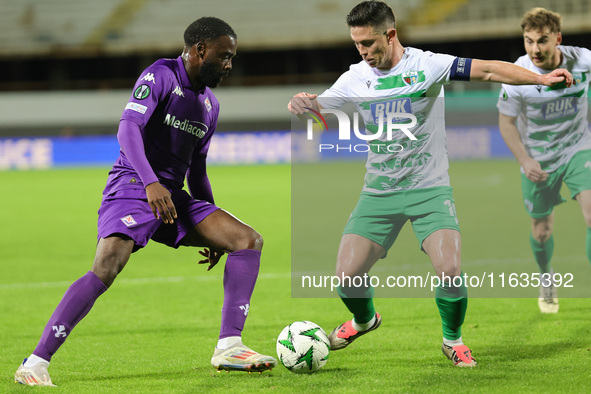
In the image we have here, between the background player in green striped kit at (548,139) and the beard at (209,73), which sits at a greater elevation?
the beard at (209,73)

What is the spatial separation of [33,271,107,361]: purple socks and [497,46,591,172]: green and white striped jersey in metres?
3.44

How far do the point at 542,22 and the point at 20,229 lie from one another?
968cm

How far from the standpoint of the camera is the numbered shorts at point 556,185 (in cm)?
589

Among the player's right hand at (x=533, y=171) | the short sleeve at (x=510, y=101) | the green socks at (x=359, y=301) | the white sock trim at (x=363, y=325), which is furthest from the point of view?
the short sleeve at (x=510, y=101)

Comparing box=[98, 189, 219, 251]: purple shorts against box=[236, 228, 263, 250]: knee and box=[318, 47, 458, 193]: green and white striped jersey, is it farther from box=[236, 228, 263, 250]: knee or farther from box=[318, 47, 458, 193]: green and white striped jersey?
box=[318, 47, 458, 193]: green and white striped jersey

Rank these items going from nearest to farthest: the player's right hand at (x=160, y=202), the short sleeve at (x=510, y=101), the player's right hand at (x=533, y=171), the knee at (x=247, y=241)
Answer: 1. the player's right hand at (x=160, y=202)
2. the knee at (x=247, y=241)
3. the player's right hand at (x=533, y=171)
4. the short sleeve at (x=510, y=101)

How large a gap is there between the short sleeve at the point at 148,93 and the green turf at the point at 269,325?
1.43 metres

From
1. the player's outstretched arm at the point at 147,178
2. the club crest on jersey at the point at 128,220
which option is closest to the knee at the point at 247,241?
the player's outstretched arm at the point at 147,178

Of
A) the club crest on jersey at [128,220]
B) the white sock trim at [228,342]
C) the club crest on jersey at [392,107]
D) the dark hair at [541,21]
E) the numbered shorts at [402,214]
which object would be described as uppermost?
the dark hair at [541,21]

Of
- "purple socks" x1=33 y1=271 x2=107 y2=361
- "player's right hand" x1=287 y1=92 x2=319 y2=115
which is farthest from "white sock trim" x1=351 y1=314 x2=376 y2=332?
"purple socks" x1=33 y1=271 x2=107 y2=361

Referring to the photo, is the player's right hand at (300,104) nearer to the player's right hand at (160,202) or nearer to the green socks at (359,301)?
the player's right hand at (160,202)

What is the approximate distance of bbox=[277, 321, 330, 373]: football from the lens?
4395mm

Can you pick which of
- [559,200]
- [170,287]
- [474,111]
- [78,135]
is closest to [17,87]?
[78,135]

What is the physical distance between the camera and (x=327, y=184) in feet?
55.9
